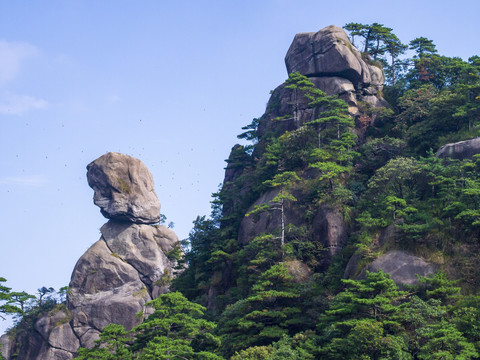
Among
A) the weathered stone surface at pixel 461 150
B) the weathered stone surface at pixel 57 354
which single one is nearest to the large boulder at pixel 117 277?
the weathered stone surface at pixel 57 354

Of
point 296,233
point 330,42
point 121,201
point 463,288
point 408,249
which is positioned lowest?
point 463,288

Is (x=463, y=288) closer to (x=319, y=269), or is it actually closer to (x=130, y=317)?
(x=319, y=269)

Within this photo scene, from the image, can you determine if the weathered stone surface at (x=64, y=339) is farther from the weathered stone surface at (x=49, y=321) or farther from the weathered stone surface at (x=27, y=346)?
the weathered stone surface at (x=27, y=346)

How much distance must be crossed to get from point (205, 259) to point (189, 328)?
14.1 metres

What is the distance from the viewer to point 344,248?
108 feet

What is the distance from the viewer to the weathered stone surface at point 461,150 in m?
31.2

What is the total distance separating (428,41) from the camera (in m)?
49.6

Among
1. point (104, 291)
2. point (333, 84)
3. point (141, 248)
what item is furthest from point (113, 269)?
point (333, 84)

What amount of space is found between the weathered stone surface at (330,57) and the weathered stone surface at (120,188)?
19.5 metres

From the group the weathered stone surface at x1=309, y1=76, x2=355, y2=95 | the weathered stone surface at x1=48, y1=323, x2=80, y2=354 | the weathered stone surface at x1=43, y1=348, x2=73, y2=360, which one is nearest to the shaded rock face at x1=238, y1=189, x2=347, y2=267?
the weathered stone surface at x1=309, y1=76, x2=355, y2=95

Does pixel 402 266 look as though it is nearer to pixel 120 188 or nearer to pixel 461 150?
pixel 461 150

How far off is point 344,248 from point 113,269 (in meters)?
26.9

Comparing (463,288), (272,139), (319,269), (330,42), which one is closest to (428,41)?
(330,42)

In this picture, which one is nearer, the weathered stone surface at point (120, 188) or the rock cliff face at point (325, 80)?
the rock cliff face at point (325, 80)
